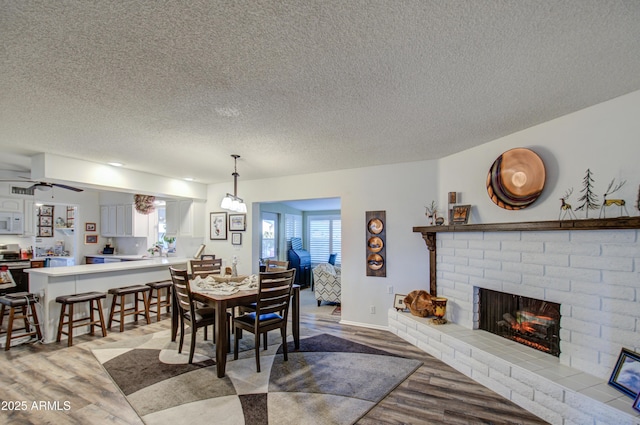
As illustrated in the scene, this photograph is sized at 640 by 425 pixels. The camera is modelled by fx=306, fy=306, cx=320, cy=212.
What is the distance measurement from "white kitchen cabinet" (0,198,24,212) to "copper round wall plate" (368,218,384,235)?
22.8 feet

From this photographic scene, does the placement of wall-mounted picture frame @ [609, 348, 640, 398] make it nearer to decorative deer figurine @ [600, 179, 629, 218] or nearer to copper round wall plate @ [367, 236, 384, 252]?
decorative deer figurine @ [600, 179, 629, 218]

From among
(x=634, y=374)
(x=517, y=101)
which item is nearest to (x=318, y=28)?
(x=517, y=101)

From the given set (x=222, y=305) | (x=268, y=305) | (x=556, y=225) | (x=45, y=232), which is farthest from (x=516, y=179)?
(x=45, y=232)

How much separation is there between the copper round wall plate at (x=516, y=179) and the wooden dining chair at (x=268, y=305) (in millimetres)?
2401

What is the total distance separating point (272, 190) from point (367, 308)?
263 cm

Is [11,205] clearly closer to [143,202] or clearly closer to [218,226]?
[143,202]

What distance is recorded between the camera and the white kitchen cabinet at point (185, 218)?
6191mm

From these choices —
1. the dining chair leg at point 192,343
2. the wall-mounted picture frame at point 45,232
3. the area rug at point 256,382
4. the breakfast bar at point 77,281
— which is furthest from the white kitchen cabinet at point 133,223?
the dining chair leg at point 192,343

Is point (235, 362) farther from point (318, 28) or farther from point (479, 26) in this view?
point (479, 26)

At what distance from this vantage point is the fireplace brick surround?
218cm

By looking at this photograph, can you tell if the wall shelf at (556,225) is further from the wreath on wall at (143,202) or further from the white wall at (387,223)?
the wreath on wall at (143,202)

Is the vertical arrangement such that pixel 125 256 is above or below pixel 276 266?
below

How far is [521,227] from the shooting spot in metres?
2.84

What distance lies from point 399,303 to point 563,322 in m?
1.97
